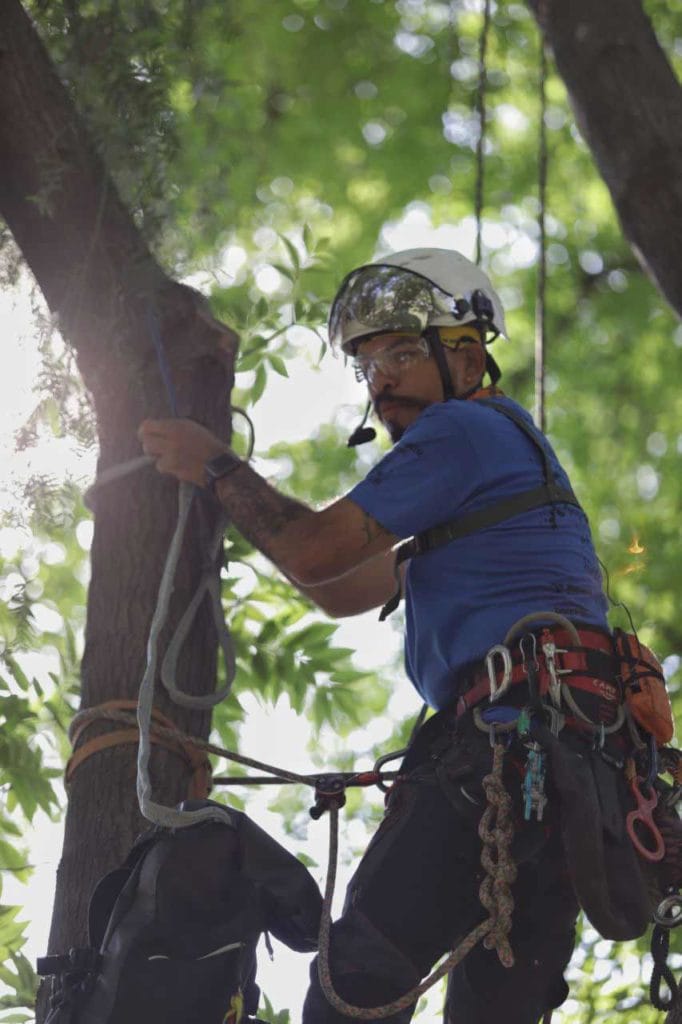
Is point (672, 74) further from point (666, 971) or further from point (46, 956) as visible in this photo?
point (46, 956)

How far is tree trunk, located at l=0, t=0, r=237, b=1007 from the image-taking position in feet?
10.8

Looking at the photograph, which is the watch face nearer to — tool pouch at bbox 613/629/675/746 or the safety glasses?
the safety glasses

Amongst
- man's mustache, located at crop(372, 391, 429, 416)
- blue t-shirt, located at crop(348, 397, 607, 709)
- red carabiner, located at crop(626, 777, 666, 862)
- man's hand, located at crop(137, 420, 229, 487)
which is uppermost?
man's mustache, located at crop(372, 391, 429, 416)

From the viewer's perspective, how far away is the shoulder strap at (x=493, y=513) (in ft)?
10.2

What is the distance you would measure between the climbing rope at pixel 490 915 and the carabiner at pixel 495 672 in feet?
0.52

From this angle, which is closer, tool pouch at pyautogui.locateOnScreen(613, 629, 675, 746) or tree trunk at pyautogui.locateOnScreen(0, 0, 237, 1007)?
tool pouch at pyautogui.locateOnScreen(613, 629, 675, 746)

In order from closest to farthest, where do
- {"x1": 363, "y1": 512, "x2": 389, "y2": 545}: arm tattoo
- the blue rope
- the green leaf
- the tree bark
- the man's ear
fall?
{"x1": 363, "y1": 512, "x2": 389, "y2": 545}: arm tattoo
the blue rope
the man's ear
the tree bark
the green leaf

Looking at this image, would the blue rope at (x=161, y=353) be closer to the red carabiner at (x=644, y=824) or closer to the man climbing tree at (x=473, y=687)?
the man climbing tree at (x=473, y=687)

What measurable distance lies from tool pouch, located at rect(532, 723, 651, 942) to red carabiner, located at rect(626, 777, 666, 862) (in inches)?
0.7

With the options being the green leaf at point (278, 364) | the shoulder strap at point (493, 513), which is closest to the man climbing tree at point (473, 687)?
the shoulder strap at point (493, 513)

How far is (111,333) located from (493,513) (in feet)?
3.34

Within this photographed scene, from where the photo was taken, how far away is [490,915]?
273 cm

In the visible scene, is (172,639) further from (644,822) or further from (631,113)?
(631,113)

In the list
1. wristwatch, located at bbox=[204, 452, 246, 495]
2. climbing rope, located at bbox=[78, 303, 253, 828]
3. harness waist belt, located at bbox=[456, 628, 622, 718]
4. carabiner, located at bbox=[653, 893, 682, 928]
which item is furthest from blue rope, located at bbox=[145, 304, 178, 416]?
carabiner, located at bbox=[653, 893, 682, 928]
